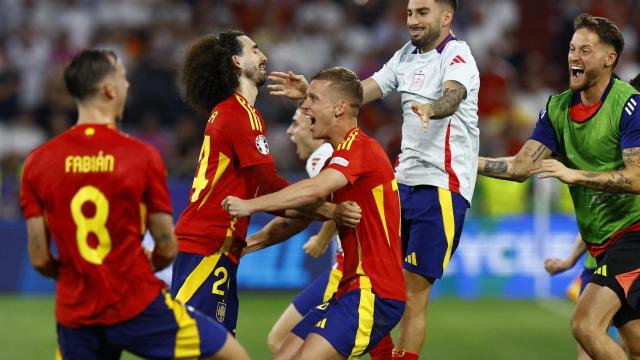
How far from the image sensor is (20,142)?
16750mm

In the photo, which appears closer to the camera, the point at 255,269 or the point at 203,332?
the point at 203,332

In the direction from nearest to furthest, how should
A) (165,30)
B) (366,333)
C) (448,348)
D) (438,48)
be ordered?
(366,333) < (438,48) < (448,348) < (165,30)

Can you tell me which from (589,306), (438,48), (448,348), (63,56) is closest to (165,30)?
(63,56)

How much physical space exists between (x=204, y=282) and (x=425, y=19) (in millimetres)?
2468

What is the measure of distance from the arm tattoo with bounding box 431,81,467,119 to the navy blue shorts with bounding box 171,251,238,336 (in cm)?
171

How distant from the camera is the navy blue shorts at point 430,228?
25.2ft

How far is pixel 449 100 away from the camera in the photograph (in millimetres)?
7121

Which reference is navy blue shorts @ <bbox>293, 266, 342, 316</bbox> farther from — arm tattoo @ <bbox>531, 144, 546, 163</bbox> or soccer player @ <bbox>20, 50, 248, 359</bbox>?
soccer player @ <bbox>20, 50, 248, 359</bbox>

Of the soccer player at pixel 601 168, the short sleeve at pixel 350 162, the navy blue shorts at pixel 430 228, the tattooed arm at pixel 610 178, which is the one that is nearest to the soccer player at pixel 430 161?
the navy blue shorts at pixel 430 228

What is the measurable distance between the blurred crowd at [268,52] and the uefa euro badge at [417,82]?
24.7 feet

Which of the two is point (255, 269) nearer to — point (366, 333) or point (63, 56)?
point (63, 56)

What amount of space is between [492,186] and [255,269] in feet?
11.7

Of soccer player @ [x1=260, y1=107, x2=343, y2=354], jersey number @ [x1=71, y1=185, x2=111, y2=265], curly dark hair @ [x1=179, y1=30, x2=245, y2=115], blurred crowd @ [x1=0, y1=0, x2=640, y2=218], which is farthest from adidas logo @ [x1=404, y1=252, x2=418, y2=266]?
blurred crowd @ [x1=0, y1=0, x2=640, y2=218]

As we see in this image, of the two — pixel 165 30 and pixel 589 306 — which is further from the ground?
pixel 165 30
